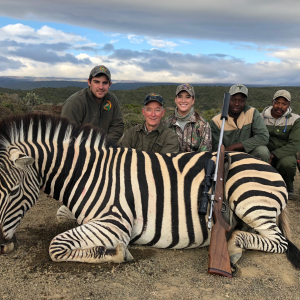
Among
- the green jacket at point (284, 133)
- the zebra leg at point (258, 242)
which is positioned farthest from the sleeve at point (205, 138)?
the zebra leg at point (258, 242)

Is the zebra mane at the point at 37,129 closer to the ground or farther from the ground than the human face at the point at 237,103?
closer to the ground

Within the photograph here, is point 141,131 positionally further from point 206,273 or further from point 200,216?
point 206,273

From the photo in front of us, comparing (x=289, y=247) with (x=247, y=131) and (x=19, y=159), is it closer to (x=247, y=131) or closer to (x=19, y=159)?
(x=247, y=131)

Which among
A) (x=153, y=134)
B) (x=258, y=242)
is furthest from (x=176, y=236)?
(x=153, y=134)

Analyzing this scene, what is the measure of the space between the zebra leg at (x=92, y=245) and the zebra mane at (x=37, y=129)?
3.83 feet

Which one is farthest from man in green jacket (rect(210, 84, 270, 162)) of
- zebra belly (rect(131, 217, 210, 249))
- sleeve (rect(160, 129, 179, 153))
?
zebra belly (rect(131, 217, 210, 249))

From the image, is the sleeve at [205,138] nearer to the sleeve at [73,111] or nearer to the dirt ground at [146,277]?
the dirt ground at [146,277]

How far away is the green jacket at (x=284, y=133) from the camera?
6.33 metres

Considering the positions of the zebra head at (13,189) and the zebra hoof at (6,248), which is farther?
the zebra hoof at (6,248)

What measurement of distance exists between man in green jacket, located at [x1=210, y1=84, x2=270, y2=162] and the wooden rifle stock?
95.5 inches

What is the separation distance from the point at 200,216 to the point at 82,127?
1.98 meters

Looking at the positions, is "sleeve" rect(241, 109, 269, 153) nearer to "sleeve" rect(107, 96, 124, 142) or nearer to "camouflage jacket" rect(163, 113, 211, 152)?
"camouflage jacket" rect(163, 113, 211, 152)

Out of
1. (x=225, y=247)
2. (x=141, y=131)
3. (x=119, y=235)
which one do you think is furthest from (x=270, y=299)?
(x=141, y=131)

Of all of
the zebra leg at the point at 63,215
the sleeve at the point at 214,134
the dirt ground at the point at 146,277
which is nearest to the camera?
the dirt ground at the point at 146,277
